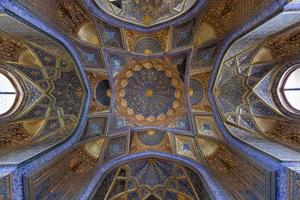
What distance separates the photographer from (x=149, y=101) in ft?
31.5

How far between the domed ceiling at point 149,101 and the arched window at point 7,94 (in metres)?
0.04

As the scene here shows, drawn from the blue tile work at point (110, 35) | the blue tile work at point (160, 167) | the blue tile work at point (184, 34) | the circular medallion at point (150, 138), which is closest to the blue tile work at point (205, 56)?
the blue tile work at point (184, 34)

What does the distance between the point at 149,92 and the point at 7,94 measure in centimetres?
468

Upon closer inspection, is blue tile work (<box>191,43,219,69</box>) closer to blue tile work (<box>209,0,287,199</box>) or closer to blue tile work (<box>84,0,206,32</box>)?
blue tile work (<box>209,0,287,199</box>)

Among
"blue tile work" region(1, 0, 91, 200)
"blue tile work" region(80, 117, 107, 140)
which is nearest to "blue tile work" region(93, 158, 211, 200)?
"blue tile work" region(80, 117, 107, 140)

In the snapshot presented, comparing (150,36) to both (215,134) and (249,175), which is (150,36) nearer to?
(215,134)

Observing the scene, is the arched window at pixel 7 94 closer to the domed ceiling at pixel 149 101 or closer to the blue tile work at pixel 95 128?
the domed ceiling at pixel 149 101

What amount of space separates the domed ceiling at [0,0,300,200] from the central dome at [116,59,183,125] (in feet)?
0.13

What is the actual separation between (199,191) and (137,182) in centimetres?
234

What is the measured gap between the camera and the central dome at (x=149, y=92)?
9.13 meters

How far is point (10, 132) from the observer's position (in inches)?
290

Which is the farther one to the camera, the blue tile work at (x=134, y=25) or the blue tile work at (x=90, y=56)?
the blue tile work at (x=90, y=56)

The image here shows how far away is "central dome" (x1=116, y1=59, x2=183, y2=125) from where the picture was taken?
913 centimetres

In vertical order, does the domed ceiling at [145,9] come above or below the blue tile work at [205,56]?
above
